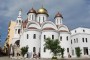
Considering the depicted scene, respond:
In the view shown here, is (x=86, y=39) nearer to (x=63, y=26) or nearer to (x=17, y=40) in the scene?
(x=63, y=26)

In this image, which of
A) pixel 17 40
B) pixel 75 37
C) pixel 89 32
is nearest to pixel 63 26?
pixel 75 37

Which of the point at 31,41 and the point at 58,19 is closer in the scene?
the point at 31,41

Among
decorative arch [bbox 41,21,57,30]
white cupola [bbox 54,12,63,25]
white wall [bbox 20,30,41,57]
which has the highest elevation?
white cupola [bbox 54,12,63,25]

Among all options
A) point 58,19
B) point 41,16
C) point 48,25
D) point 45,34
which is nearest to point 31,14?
point 41,16

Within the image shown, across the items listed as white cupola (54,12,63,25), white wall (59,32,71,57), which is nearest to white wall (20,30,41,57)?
white wall (59,32,71,57)

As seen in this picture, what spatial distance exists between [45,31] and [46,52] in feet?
18.6

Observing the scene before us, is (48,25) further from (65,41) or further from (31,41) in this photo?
(31,41)

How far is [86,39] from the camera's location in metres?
50.1

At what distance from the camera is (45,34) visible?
45469 millimetres

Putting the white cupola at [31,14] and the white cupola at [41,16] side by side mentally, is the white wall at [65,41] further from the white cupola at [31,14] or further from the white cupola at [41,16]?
the white cupola at [31,14]

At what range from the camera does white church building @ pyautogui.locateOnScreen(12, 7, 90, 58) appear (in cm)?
4516

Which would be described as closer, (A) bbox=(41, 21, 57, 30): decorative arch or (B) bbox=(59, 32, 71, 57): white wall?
(B) bbox=(59, 32, 71, 57): white wall

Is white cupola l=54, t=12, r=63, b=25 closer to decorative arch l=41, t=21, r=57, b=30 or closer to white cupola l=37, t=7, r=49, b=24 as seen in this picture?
white cupola l=37, t=7, r=49, b=24

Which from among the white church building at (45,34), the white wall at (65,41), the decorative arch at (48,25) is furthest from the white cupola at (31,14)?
the white wall at (65,41)
